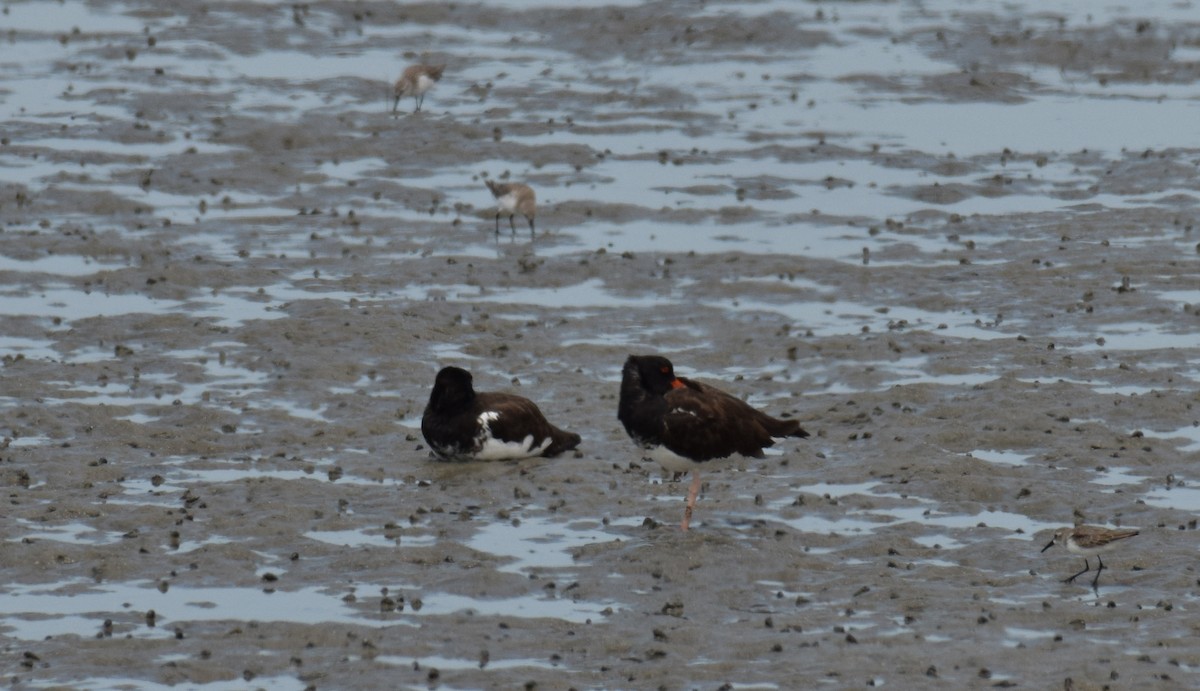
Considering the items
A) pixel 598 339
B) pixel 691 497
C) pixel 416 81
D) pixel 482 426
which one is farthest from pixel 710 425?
A: pixel 416 81

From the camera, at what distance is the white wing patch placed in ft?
59.9

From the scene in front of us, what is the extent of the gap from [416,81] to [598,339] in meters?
12.2

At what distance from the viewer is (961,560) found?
1552cm

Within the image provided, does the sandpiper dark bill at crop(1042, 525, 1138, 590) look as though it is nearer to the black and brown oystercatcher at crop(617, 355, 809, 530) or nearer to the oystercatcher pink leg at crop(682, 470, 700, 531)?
the oystercatcher pink leg at crop(682, 470, 700, 531)

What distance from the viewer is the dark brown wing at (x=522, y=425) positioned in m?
18.4

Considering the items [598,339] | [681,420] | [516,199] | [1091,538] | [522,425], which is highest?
[516,199]

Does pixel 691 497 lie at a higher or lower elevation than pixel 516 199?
lower

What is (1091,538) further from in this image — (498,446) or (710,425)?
(498,446)

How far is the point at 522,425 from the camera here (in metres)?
18.4

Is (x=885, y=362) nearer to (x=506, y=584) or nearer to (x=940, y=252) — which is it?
(x=940, y=252)

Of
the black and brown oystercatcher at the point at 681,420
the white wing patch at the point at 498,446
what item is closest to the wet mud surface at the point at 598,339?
the white wing patch at the point at 498,446

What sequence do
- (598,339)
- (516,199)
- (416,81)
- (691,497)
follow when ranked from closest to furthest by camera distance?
(691,497) → (598,339) → (516,199) → (416,81)

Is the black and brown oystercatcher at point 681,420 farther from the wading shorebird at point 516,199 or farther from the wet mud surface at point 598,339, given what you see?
the wading shorebird at point 516,199

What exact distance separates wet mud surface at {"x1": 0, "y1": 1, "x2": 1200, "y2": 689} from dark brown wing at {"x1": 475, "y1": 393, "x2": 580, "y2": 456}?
27cm
